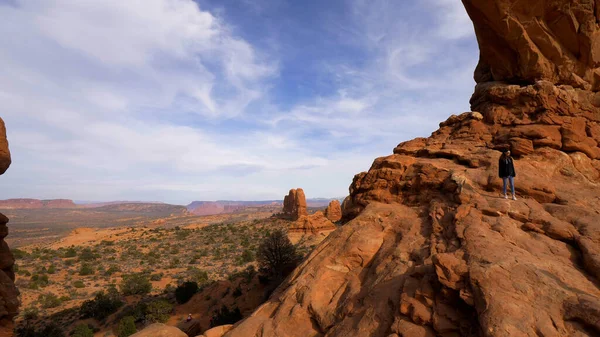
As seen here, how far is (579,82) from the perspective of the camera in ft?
42.4

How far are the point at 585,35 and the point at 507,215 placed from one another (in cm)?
975

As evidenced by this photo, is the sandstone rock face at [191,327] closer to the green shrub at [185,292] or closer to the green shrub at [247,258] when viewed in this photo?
the green shrub at [185,292]

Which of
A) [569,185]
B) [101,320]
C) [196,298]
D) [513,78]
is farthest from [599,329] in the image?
[101,320]

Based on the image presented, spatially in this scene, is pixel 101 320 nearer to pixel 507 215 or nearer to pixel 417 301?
pixel 417 301

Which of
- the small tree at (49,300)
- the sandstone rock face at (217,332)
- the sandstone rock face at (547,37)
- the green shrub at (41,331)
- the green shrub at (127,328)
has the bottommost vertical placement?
the green shrub at (41,331)

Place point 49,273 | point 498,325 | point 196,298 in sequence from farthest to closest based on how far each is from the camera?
point 49,273
point 196,298
point 498,325

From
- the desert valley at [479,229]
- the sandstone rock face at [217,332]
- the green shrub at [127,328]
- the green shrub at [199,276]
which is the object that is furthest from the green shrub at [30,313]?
the sandstone rock face at [217,332]

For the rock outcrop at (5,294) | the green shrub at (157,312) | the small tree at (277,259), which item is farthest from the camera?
the small tree at (277,259)

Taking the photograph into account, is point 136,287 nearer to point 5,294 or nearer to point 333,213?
point 5,294

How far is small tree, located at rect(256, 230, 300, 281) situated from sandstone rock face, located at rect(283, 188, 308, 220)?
38.5m

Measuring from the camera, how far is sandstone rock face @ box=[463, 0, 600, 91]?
12.3 m

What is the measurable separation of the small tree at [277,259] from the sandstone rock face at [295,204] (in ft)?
126

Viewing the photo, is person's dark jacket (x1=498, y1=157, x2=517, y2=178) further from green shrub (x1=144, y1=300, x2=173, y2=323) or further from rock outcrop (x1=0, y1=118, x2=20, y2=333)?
green shrub (x1=144, y1=300, x2=173, y2=323)

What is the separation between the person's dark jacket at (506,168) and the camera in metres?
9.41
